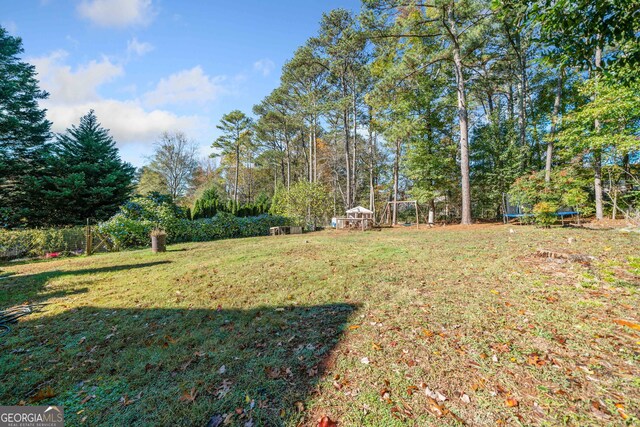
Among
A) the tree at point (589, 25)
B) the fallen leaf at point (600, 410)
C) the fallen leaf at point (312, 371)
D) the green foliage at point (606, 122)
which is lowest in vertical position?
the fallen leaf at point (312, 371)

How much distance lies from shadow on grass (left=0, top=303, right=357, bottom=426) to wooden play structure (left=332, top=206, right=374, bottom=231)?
11364mm

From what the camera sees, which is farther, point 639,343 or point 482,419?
point 639,343

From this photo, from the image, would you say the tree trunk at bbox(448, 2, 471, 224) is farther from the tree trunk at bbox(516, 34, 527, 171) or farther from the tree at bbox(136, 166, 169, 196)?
the tree at bbox(136, 166, 169, 196)

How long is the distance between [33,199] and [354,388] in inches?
804

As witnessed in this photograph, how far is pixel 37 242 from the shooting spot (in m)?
10.1

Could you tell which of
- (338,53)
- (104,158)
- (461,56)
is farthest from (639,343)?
(104,158)

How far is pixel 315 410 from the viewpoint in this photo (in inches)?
70.4

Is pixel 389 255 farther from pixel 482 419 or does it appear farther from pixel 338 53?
Result: pixel 338 53

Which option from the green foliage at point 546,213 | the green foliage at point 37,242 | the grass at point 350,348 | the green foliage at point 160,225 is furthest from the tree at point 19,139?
the green foliage at point 546,213

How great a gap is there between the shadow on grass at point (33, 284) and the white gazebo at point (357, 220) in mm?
10220

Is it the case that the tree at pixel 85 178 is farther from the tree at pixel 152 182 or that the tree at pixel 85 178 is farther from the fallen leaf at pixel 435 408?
the fallen leaf at pixel 435 408

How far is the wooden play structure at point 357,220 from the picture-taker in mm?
14688

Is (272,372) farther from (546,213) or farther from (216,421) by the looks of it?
(546,213)

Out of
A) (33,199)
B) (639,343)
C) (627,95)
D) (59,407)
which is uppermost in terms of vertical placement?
(627,95)
